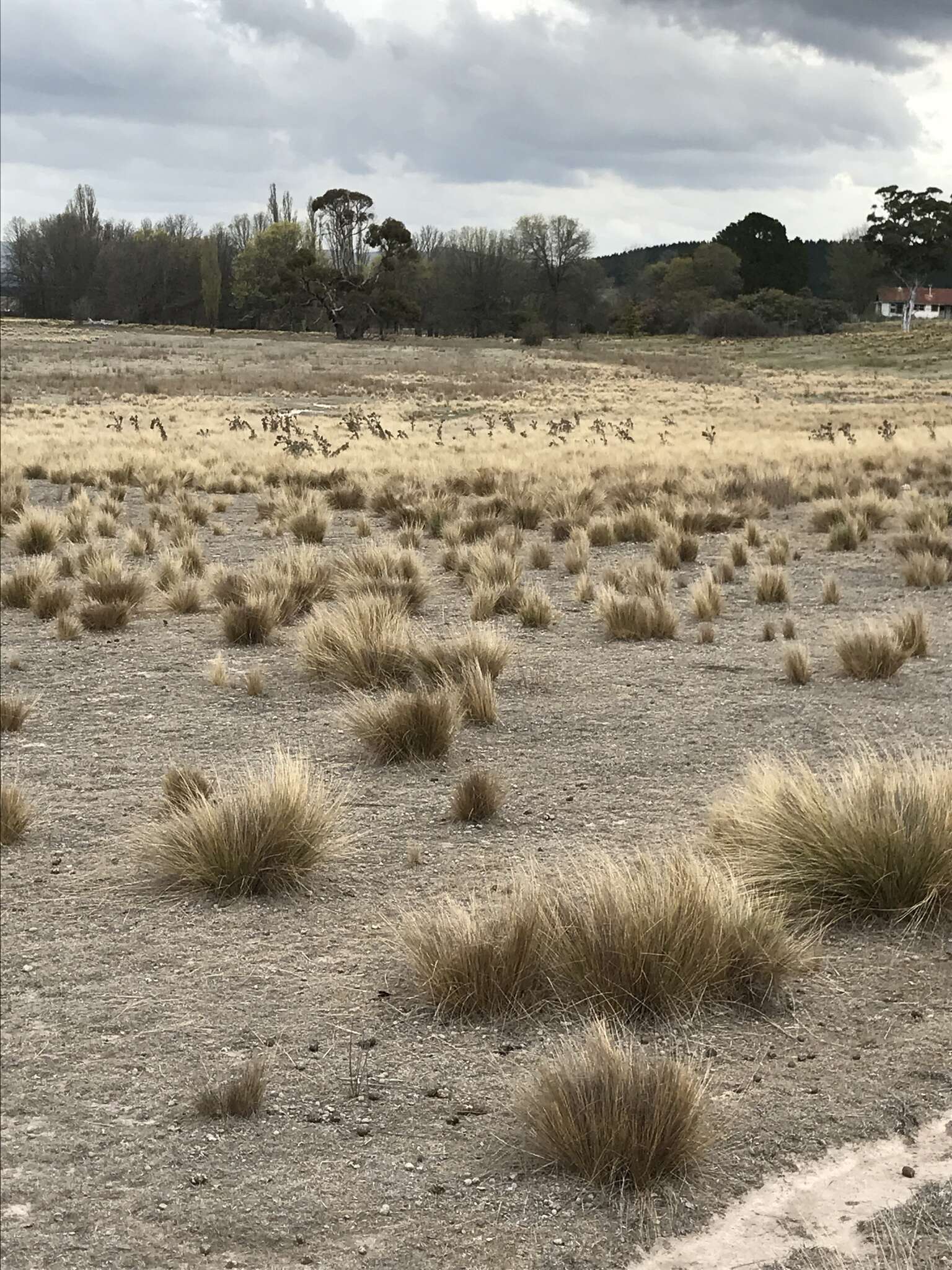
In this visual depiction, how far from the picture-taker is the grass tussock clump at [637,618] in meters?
9.41

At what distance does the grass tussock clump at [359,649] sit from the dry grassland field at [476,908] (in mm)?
33

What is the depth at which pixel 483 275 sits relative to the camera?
95.4 metres

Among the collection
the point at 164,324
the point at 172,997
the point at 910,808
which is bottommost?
the point at 172,997

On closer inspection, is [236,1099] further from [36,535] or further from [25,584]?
[36,535]

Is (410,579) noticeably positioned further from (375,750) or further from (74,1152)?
(74,1152)

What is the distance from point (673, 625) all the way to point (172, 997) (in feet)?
19.9

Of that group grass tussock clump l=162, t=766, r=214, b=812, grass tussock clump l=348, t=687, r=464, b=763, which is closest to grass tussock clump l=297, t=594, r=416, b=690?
grass tussock clump l=348, t=687, r=464, b=763

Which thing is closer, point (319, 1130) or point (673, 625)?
point (319, 1130)

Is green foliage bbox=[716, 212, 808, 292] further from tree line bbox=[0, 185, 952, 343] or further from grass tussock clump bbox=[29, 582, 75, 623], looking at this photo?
grass tussock clump bbox=[29, 582, 75, 623]

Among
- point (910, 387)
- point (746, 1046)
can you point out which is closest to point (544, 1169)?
point (746, 1046)

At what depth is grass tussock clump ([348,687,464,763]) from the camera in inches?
260

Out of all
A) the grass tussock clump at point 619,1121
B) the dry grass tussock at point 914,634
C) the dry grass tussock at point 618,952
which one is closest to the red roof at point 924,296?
the dry grass tussock at point 914,634

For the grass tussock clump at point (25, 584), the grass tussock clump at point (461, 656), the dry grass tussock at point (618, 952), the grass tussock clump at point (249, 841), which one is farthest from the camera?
the grass tussock clump at point (25, 584)

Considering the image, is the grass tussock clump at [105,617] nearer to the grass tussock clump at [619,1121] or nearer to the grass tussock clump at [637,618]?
the grass tussock clump at [637,618]
